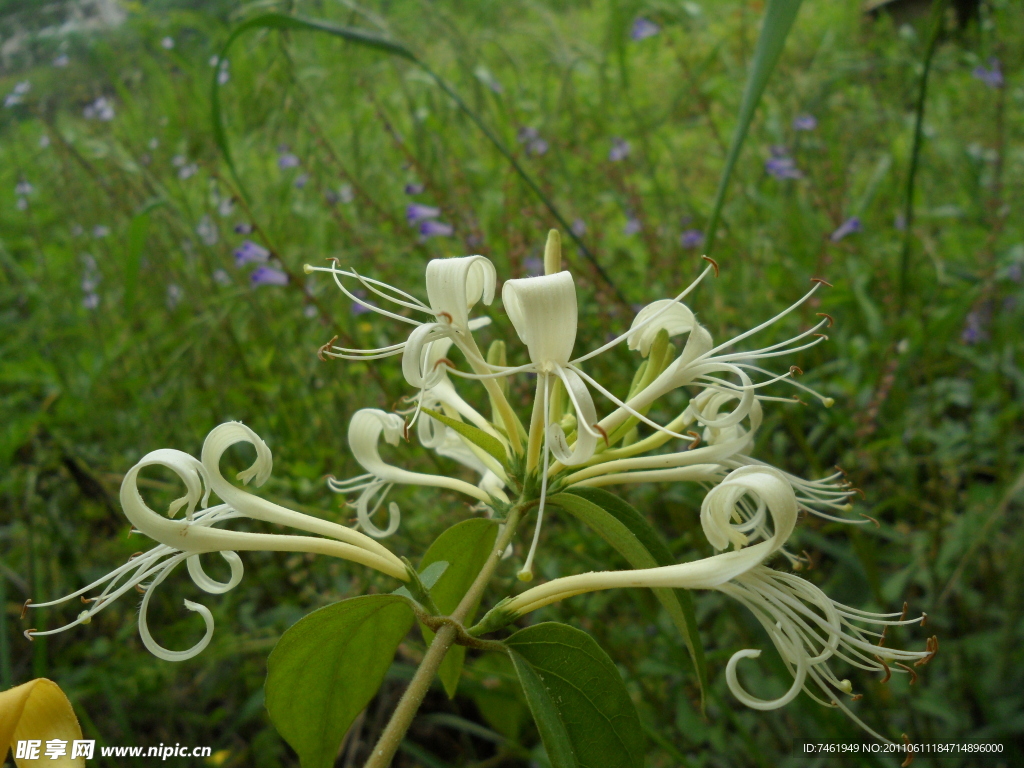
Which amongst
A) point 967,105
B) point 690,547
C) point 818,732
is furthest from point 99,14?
point 967,105

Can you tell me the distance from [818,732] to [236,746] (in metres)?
0.90

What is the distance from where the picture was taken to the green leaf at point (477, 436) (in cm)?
56

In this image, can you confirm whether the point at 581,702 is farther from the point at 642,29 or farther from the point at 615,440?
the point at 642,29

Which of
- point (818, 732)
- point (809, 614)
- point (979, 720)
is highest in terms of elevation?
point (809, 614)

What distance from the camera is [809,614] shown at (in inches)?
21.3

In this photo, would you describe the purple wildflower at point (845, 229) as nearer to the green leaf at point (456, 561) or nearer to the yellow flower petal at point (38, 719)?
the green leaf at point (456, 561)

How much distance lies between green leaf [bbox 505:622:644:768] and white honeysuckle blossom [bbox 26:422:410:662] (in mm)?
113

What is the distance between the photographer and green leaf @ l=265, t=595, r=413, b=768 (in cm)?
52

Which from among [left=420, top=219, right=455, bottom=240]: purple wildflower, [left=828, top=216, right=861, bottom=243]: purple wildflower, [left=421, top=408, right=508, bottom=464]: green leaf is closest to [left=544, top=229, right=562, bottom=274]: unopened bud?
[left=421, top=408, right=508, bottom=464]: green leaf

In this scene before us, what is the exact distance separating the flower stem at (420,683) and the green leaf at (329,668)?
0.04 meters

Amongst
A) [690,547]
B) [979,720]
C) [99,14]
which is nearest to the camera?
[979,720]

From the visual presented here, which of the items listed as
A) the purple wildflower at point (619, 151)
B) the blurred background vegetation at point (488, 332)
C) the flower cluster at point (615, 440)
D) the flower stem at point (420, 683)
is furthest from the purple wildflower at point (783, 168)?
the flower stem at point (420, 683)

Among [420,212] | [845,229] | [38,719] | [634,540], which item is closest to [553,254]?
[634,540]

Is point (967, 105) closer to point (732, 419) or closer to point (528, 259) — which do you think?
point (528, 259)
